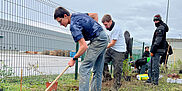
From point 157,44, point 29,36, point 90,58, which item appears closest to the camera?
point 90,58

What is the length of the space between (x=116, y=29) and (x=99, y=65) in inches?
51.1

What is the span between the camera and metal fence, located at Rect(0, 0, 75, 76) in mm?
4578

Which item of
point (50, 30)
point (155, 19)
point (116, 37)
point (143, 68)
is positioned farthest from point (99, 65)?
point (143, 68)

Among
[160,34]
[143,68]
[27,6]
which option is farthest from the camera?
[143,68]

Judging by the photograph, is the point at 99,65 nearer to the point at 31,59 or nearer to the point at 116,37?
the point at 116,37

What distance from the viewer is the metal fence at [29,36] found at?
458cm

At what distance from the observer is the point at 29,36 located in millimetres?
4914

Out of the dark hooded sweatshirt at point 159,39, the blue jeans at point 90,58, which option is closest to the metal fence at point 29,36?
the blue jeans at point 90,58

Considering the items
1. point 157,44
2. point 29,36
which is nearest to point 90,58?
point 29,36

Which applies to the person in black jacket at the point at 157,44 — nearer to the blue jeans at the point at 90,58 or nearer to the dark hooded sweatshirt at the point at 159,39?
the dark hooded sweatshirt at the point at 159,39

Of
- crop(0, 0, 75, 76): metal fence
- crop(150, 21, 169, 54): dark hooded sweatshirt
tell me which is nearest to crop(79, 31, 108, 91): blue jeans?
crop(0, 0, 75, 76): metal fence

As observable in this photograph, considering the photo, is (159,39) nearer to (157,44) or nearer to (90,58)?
(157,44)

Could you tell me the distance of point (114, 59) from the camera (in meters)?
4.49

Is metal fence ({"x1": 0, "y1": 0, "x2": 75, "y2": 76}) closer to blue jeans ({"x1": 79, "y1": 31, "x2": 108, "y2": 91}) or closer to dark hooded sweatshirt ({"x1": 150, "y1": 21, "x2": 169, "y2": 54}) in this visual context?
blue jeans ({"x1": 79, "y1": 31, "x2": 108, "y2": 91})
